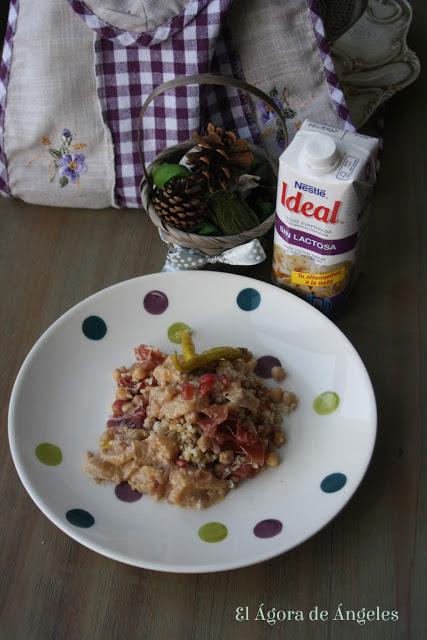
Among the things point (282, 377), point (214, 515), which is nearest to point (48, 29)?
point (282, 377)

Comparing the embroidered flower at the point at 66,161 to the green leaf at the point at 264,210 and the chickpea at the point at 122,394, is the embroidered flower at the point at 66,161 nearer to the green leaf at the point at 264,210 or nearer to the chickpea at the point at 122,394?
the green leaf at the point at 264,210

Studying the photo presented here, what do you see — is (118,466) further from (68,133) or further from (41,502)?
(68,133)

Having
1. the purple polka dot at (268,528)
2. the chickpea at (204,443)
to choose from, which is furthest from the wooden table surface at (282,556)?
the chickpea at (204,443)

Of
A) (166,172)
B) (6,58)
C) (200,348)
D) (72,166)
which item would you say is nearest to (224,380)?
(200,348)

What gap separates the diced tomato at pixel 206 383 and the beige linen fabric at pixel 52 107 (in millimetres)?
466

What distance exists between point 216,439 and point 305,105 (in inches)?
24.3

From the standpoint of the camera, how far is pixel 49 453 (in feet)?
2.81

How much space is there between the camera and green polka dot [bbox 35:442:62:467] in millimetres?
849

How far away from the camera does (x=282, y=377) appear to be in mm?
936

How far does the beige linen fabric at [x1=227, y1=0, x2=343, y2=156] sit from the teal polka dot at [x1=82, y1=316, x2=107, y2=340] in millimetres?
449

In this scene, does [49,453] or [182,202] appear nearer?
[49,453]

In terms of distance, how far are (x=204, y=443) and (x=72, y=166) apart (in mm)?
593

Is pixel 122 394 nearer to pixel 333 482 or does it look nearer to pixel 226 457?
pixel 226 457

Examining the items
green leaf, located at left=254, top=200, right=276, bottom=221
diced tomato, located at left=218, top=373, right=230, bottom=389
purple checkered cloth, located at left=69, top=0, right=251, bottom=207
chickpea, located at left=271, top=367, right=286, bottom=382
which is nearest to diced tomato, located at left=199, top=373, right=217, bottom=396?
diced tomato, located at left=218, top=373, right=230, bottom=389
